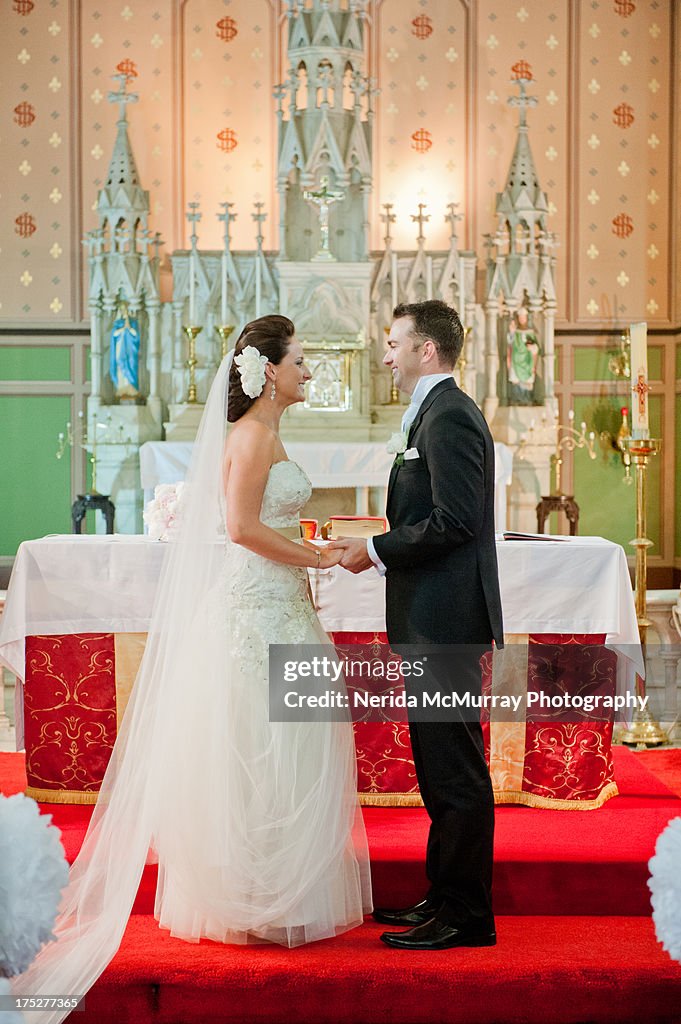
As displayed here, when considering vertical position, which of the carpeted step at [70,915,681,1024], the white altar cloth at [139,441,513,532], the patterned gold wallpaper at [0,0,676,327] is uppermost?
the patterned gold wallpaper at [0,0,676,327]

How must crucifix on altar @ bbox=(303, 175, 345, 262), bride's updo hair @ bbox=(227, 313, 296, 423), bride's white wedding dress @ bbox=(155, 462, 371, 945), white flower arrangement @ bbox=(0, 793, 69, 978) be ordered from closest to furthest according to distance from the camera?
white flower arrangement @ bbox=(0, 793, 69, 978) → bride's white wedding dress @ bbox=(155, 462, 371, 945) → bride's updo hair @ bbox=(227, 313, 296, 423) → crucifix on altar @ bbox=(303, 175, 345, 262)

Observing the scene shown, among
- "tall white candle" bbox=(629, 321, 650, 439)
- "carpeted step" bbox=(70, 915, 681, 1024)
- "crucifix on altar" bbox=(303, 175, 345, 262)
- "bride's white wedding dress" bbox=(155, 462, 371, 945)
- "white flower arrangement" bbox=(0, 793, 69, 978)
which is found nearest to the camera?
"white flower arrangement" bbox=(0, 793, 69, 978)

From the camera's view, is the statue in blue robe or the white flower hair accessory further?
the statue in blue robe

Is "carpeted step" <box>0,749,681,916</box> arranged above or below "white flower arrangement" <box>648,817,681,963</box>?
below

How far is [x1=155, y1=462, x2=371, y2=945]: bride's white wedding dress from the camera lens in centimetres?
285

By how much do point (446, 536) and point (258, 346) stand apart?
2.57 feet

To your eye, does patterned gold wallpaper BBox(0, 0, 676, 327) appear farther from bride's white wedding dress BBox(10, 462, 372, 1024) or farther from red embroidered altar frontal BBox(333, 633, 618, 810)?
bride's white wedding dress BBox(10, 462, 372, 1024)

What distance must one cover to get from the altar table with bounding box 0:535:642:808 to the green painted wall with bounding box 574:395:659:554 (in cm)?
477

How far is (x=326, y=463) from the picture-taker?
7.06 m

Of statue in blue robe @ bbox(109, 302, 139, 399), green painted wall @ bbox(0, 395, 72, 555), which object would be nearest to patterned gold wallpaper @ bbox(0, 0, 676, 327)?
green painted wall @ bbox(0, 395, 72, 555)

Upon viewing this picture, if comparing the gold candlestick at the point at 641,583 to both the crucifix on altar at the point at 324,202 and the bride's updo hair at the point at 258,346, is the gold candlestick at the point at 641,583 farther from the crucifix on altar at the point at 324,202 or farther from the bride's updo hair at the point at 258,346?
the bride's updo hair at the point at 258,346

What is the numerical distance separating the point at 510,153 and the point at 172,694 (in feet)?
21.9

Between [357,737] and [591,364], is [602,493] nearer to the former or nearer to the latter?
[591,364]

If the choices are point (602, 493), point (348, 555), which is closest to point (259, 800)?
point (348, 555)
